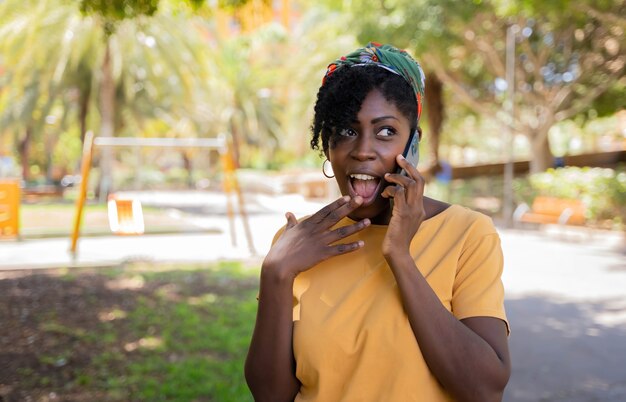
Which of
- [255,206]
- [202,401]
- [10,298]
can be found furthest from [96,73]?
[202,401]

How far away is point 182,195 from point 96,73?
36.6 ft

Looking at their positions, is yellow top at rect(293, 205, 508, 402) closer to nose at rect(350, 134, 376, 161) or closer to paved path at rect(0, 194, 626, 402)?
nose at rect(350, 134, 376, 161)

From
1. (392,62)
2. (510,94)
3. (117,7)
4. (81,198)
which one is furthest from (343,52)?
(392,62)

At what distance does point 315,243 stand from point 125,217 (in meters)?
10.8

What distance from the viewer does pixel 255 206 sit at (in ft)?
84.9

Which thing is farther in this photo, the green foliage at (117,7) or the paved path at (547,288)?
the green foliage at (117,7)

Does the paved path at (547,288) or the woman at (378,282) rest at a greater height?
the woman at (378,282)

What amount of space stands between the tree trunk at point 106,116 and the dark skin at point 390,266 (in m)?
21.6

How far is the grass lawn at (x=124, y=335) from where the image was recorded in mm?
4574

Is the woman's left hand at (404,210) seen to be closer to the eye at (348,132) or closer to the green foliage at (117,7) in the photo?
the eye at (348,132)

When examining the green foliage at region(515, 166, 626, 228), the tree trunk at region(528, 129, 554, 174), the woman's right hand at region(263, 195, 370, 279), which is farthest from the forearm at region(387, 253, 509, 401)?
the tree trunk at region(528, 129, 554, 174)

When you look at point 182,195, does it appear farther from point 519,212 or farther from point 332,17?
point 519,212

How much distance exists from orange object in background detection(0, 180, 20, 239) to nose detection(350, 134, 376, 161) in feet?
35.8

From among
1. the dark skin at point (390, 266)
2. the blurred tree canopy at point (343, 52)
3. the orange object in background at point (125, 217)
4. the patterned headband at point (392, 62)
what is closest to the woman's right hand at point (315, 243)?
the dark skin at point (390, 266)
